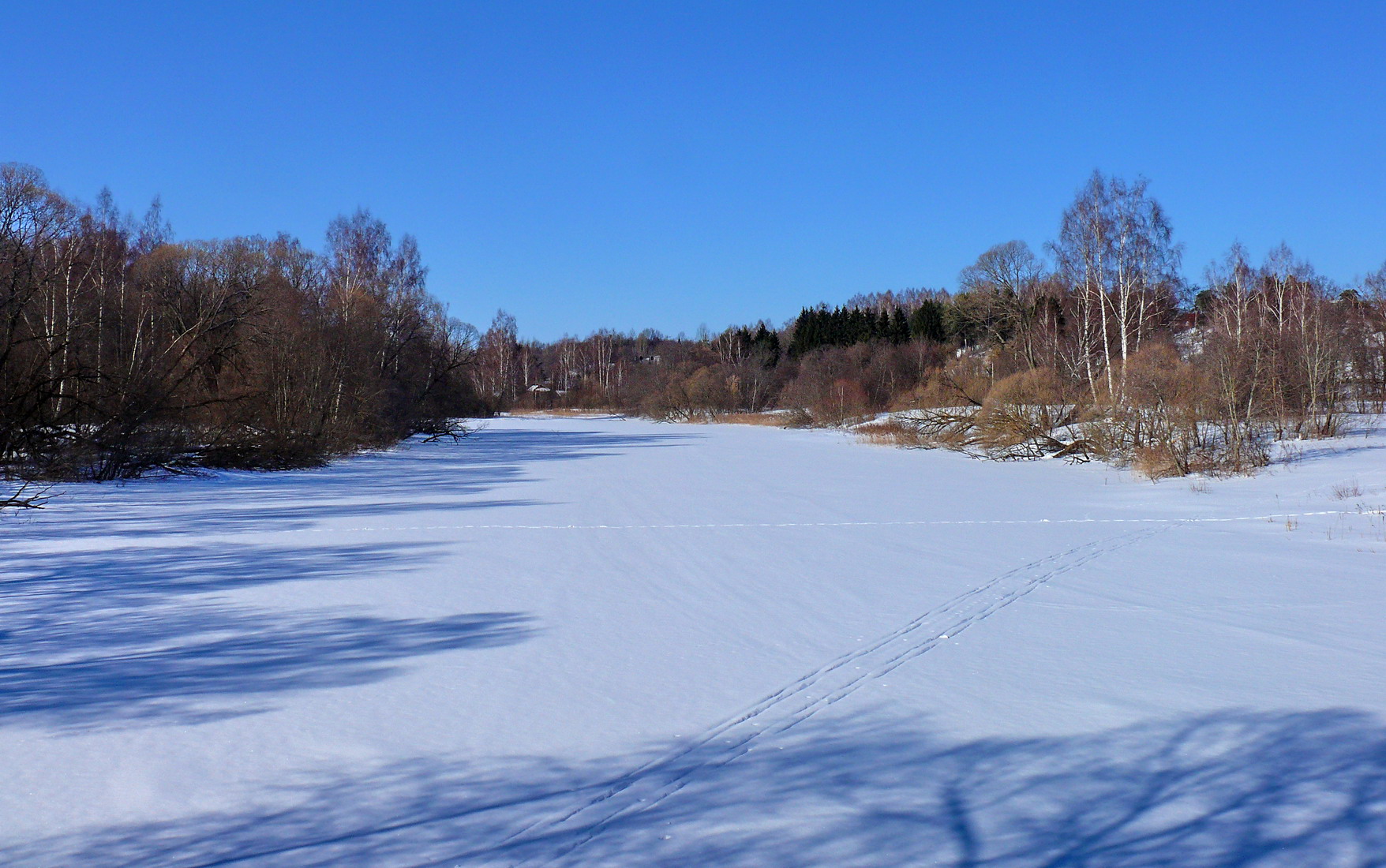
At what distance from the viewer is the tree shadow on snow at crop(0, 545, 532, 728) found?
14.6 feet

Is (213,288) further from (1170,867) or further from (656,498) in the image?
(1170,867)

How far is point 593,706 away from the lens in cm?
453

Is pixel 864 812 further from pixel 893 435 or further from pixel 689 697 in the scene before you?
pixel 893 435

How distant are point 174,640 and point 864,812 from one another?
431 centimetres

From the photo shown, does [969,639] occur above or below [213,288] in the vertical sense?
below

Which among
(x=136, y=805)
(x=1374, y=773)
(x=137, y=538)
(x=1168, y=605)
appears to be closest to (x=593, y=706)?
(x=136, y=805)

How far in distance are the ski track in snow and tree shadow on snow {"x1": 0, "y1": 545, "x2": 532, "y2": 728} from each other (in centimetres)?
192

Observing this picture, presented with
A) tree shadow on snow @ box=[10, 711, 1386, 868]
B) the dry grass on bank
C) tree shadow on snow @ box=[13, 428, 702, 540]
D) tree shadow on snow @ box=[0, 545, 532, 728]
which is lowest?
tree shadow on snow @ box=[10, 711, 1386, 868]

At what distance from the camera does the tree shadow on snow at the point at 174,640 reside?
14.6ft

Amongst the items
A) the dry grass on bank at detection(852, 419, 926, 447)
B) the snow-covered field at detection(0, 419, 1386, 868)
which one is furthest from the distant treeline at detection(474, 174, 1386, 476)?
the snow-covered field at detection(0, 419, 1386, 868)

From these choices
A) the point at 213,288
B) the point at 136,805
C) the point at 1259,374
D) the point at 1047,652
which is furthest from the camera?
the point at 213,288

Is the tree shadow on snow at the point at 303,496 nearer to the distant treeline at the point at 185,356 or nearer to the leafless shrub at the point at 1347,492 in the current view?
the distant treeline at the point at 185,356

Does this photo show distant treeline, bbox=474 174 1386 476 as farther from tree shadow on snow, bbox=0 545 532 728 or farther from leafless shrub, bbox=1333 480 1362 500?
tree shadow on snow, bbox=0 545 532 728

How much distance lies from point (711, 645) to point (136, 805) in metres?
3.17
